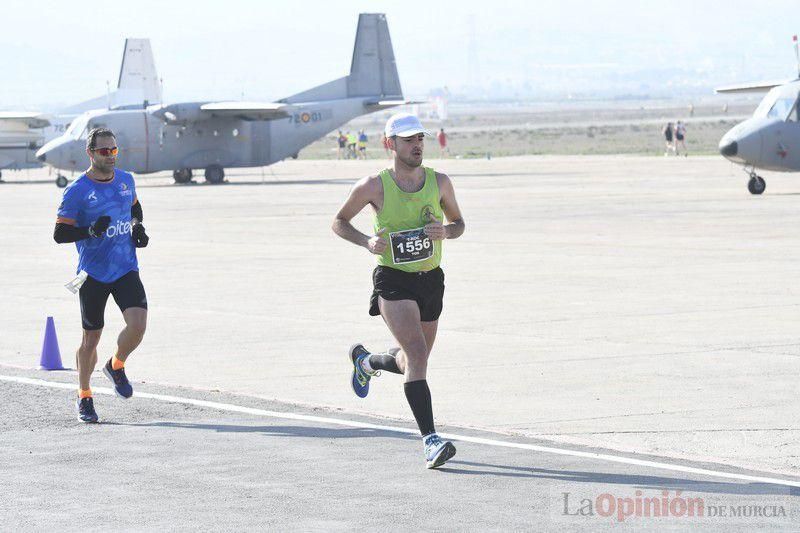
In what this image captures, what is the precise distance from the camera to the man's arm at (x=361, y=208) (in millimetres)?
8906

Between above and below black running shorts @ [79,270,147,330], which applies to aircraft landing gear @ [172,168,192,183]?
below

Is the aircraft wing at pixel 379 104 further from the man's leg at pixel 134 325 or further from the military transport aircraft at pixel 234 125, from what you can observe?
the man's leg at pixel 134 325

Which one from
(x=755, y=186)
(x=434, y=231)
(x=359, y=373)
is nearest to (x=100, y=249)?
(x=359, y=373)

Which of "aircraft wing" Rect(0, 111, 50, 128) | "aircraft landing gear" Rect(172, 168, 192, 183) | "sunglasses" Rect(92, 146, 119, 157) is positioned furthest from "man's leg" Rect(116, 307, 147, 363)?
"aircraft wing" Rect(0, 111, 50, 128)

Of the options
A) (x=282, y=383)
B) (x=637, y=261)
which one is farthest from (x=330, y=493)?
(x=637, y=261)

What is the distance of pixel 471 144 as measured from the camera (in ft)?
336

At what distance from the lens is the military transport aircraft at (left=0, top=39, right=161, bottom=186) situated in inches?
2345

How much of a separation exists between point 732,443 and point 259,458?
2.76 metres

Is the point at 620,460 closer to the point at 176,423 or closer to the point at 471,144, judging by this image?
the point at 176,423

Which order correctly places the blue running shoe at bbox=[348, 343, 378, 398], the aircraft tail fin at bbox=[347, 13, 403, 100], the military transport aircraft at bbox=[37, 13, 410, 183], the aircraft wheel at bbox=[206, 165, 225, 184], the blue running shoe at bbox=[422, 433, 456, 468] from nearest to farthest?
the blue running shoe at bbox=[422, 433, 456, 468]
the blue running shoe at bbox=[348, 343, 378, 398]
the military transport aircraft at bbox=[37, 13, 410, 183]
the aircraft wheel at bbox=[206, 165, 225, 184]
the aircraft tail fin at bbox=[347, 13, 403, 100]

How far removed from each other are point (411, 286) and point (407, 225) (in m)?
0.36

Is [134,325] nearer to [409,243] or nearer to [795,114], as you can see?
[409,243]

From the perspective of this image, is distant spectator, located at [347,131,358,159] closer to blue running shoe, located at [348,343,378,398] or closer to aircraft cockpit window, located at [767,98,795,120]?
aircraft cockpit window, located at [767,98,795,120]

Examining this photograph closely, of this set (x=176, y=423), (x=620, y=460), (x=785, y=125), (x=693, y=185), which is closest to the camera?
(x=620, y=460)
